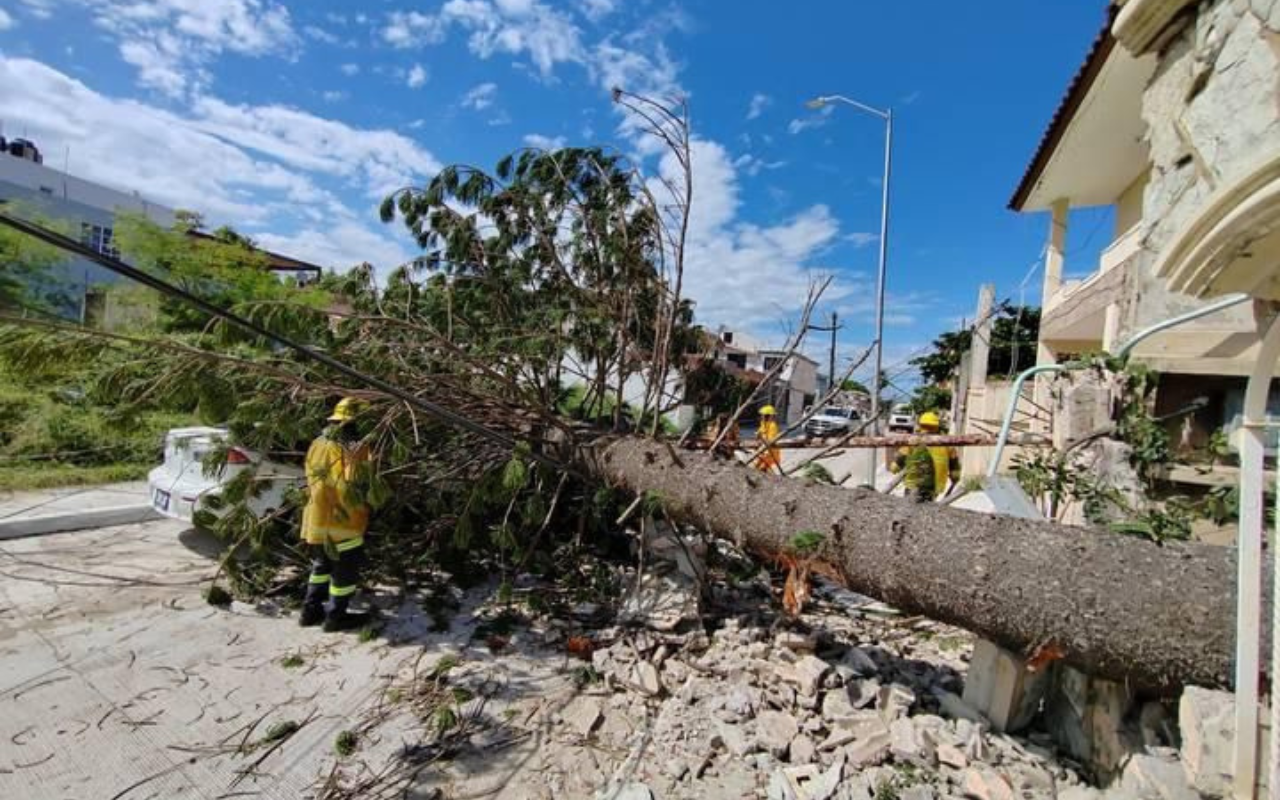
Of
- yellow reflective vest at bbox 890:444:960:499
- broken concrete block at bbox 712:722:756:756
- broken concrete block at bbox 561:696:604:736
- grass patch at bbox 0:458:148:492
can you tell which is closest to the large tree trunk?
broken concrete block at bbox 712:722:756:756

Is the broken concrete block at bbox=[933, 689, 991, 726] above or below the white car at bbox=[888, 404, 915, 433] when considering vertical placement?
below

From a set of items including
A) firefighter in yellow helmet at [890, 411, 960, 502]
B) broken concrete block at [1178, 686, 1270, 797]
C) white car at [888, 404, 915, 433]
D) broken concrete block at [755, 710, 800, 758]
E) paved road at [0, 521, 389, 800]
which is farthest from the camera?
white car at [888, 404, 915, 433]

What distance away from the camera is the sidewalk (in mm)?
5039

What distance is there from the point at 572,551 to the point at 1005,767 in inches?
121

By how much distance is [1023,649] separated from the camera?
7.24 ft

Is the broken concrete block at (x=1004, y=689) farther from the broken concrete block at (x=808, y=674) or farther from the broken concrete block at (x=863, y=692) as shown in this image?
the broken concrete block at (x=808, y=674)

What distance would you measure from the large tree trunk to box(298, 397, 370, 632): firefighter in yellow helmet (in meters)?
2.54

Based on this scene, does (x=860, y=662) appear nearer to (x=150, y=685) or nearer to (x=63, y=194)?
(x=150, y=685)

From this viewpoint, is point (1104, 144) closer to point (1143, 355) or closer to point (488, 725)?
point (1143, 355)

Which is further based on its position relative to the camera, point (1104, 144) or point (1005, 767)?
point (1104, 144)

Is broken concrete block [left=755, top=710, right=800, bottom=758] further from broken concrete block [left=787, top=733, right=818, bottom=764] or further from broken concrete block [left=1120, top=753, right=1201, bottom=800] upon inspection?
broken concrete block [left=1120, top=753, right=1201, bottom=800]

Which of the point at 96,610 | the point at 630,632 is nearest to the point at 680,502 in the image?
the point at 630,632

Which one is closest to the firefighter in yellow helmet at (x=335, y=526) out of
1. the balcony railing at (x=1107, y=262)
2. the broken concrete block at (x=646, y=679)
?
the broken concrete block at (x=646, y=679)

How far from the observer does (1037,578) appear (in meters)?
2.12
